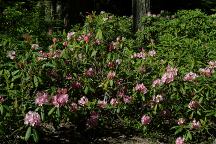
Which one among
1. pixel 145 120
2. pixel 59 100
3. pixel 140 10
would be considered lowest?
pixel 145 120

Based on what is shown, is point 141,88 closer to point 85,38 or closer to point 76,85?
point 76,85

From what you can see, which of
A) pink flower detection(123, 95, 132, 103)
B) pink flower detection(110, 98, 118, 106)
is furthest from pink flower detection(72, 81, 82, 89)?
pink flower detection(123, 95, 132, 103)

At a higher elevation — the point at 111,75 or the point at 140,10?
the point at 140,10

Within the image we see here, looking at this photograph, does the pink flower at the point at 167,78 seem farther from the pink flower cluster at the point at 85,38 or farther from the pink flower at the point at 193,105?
the pink flower cluster at the point at 85,38

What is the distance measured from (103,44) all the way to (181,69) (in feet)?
3.74

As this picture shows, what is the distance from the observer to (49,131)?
6293 mm

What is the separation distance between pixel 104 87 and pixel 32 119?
1.48 metres

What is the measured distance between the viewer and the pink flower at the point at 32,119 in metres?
5.00

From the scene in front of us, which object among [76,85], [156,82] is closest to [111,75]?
[76,85]

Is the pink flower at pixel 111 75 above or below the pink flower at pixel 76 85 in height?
above

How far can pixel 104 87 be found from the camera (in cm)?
623

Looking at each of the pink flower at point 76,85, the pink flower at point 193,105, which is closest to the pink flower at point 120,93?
the pink flower at point 76,85

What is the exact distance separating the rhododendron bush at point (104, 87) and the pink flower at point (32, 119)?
0.03ft

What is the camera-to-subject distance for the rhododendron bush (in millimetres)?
5383
